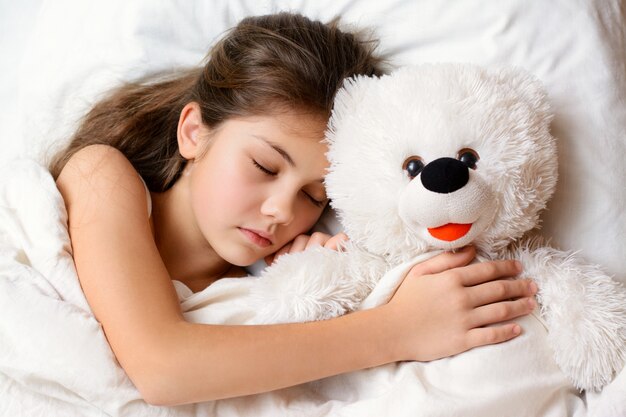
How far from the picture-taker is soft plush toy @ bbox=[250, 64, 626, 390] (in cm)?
85

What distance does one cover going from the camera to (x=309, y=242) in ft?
3.58

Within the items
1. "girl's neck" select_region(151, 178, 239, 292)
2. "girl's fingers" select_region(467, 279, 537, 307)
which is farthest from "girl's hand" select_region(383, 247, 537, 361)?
"girl's neck" select_region(151, 178, 239, 292)

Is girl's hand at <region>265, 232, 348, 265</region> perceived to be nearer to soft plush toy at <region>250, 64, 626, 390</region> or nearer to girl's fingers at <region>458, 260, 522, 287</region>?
soft plush toy at <region>250, 64, 626, 390</region>

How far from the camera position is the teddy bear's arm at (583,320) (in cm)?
88

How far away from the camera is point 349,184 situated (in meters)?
0.93

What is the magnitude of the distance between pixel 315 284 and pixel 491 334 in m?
0.23

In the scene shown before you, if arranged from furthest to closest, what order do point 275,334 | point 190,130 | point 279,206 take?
point 190,130 < point 279,206 < point 275,334

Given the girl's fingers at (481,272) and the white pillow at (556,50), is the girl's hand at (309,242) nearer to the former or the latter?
the white pillow at (556,50)

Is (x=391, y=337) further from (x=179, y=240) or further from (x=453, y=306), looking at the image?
(x=179, y=240)

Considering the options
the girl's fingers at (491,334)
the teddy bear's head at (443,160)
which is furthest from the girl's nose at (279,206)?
the girl's fingers at (491,334)

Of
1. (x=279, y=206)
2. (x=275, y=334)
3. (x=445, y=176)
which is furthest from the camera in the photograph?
(x=279, y=206)

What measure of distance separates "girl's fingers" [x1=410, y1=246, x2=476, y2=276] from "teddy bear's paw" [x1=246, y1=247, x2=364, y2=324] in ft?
0.29

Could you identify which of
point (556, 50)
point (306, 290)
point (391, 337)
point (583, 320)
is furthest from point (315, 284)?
point (556, 50)

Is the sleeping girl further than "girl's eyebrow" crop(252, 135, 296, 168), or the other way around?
"girl's eyebrow" crop(252, 135, 296, 168)
